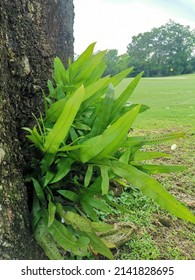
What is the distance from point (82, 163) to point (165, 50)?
119 feet

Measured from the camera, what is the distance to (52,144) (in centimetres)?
132

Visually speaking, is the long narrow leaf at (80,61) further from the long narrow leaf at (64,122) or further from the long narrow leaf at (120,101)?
the long narrow leaf at (64,122)

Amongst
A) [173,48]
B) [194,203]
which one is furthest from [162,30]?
[194,203]

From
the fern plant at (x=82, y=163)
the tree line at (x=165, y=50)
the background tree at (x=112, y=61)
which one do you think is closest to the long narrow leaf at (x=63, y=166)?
the fern plant at (x=82, y=163)

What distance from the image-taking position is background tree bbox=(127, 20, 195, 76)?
34438mm

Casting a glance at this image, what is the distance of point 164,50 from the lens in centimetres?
3566

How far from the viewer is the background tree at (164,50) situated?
34438mm

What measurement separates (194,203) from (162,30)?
116 feet

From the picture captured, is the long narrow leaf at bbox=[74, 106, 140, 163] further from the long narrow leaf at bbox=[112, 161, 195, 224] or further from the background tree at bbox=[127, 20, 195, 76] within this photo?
the background tree at bbox=[127, 20, 195, 76]

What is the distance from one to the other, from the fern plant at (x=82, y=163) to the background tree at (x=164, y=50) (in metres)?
33.3

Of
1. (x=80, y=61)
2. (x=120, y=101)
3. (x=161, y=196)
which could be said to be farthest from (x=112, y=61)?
(x=161, y=196)
